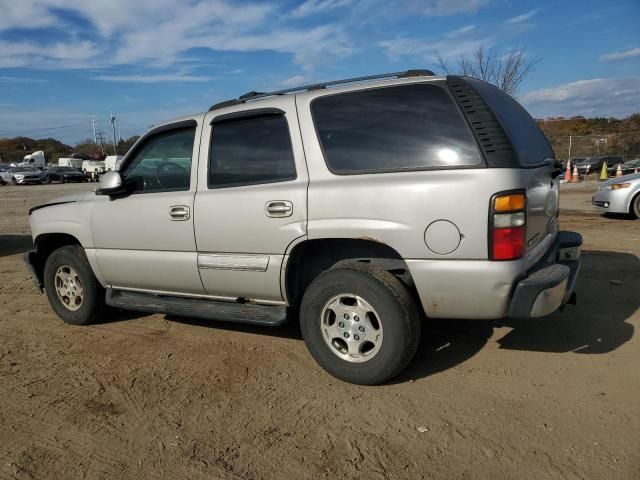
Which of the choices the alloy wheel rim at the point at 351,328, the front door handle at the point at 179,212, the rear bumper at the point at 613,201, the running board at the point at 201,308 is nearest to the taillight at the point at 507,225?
the alloy wheel rim at the point at 351,328

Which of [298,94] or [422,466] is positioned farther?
[298,94]

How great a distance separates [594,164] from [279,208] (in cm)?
2733

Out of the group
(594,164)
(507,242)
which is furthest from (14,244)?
(594,164)

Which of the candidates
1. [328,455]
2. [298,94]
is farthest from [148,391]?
[298,94]

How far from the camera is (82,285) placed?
4977mm

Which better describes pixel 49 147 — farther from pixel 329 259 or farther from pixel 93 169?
pixel 329 259

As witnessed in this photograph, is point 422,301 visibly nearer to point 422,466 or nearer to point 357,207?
point 357,207

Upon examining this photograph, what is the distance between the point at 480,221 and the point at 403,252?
0.50 metres

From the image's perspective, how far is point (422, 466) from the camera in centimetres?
265

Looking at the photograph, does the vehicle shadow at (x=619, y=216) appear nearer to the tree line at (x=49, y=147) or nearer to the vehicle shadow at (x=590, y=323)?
the vehicle shadow at (x=590, y=323)

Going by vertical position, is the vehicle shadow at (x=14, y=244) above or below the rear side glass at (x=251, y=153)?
below

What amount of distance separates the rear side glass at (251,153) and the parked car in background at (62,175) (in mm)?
42071

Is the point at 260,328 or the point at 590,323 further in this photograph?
the point at 260,328

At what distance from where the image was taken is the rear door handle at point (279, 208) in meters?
3.60
